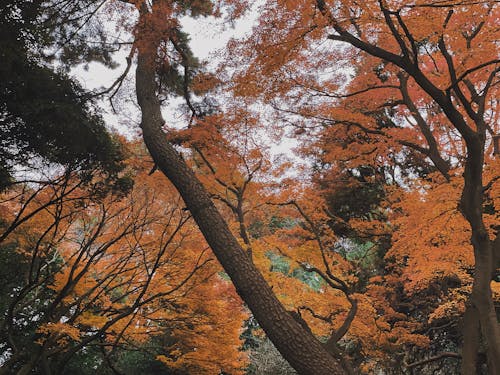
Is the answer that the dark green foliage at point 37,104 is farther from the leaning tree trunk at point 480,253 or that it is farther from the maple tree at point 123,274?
the leaning tree trunk at point 480,253

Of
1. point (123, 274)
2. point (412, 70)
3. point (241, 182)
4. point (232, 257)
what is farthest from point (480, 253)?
point (123, 274)

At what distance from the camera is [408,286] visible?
830 centimetres

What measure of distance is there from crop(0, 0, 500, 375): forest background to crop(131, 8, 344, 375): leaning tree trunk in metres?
0.02

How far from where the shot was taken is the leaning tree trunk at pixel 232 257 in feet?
11.5

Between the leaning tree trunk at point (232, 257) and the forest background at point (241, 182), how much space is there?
0.06 feet

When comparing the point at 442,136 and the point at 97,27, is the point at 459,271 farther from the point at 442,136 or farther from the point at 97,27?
the point at 97,27

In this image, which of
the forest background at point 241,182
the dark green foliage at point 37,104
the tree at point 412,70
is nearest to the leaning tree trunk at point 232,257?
the forest background at point 241,182

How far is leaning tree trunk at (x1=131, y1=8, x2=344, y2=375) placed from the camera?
3.52 meters

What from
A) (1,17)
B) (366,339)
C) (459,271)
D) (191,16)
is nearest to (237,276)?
(1,17)

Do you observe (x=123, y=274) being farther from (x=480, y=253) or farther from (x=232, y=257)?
(x=480, y=253)

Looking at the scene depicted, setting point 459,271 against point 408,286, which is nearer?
point 459,271

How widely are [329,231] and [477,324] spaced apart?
364 centimetres

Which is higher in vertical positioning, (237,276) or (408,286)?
(408,286)

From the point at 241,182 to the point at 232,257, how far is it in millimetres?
3701
